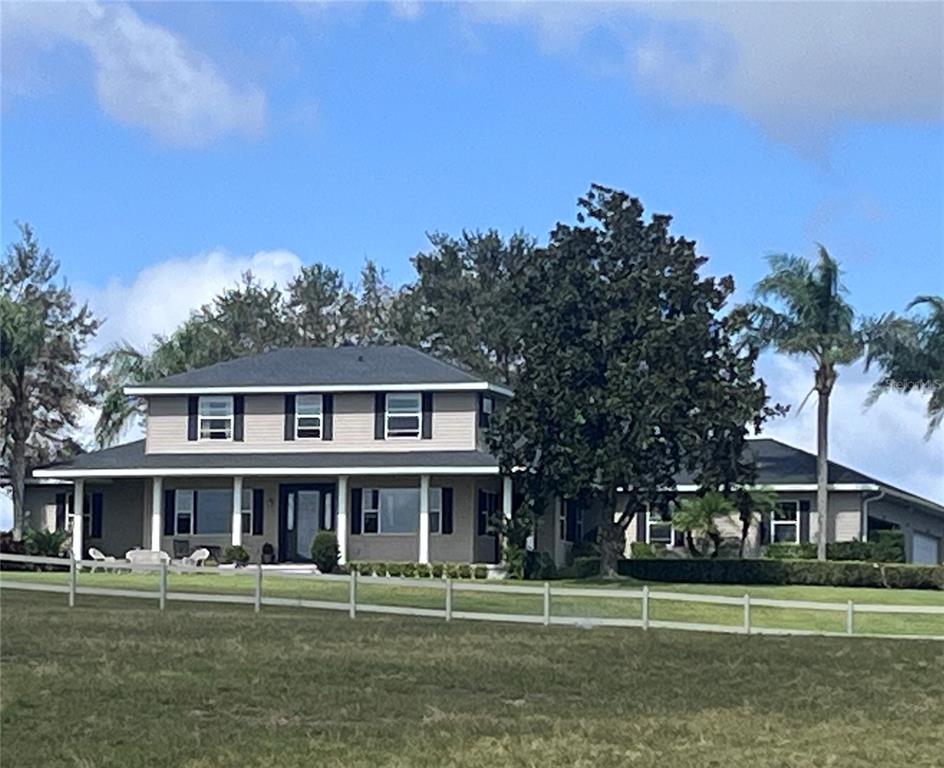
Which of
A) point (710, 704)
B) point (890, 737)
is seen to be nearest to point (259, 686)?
point (710, 704)

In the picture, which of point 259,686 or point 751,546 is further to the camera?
point 751,546

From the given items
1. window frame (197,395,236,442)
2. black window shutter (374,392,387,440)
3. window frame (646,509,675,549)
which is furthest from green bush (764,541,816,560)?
window frame (197,395,236,442)

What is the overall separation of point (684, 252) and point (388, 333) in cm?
3606

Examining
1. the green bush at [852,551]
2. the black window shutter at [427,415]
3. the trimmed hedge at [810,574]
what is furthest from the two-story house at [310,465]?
the green bush at [852,551]

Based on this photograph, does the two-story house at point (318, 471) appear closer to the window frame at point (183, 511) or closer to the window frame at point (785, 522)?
the window frame at point (183, 511)

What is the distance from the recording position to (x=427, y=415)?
5094 centimetres

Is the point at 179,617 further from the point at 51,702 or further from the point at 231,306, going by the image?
the point at 231,306

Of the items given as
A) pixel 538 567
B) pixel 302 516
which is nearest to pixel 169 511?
pixel 302 516

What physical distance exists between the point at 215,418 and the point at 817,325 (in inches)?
703

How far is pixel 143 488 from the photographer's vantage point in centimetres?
5362

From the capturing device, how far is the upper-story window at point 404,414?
5103cm

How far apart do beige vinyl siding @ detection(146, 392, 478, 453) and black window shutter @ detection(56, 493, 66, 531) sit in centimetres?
670

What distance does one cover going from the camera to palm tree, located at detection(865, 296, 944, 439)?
178 feet

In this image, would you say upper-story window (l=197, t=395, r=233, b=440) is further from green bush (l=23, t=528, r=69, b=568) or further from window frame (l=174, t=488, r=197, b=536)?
green bush (l=23, t=528, r=69, b=568)
